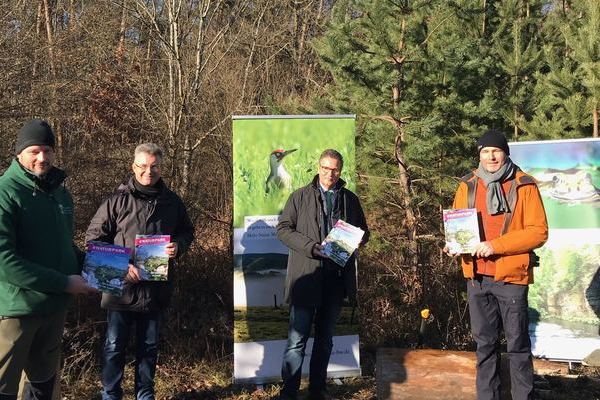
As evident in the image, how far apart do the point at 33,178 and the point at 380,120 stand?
4540mm

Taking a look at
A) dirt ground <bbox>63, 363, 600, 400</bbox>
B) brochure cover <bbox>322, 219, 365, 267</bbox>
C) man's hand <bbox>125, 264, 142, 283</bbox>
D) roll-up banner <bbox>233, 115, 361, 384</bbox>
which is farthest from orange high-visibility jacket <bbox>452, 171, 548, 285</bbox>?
man's hand <bbox>125, 264, 142, 283</bbox>

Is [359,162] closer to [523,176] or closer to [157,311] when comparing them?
[523,176]

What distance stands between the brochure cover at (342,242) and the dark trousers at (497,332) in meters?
0.93

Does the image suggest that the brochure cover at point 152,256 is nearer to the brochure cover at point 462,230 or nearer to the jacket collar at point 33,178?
the jacket collar at point 33,178

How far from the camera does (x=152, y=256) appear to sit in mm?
3861

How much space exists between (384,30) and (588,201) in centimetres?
290

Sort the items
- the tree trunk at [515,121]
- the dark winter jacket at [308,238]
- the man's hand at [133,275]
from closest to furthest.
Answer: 1. the man's hand at [133,275]
2. the dark winter jacket at [308,238]
3. the tree trunk at [515,121]

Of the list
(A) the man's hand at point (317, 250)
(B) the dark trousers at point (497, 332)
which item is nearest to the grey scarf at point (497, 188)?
(B) the dark trousers at point (497, 332)

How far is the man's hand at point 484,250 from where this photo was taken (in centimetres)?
387

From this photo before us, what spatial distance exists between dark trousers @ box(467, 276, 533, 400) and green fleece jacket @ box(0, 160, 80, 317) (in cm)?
288

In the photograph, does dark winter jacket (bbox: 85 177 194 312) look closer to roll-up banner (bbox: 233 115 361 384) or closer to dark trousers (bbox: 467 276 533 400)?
roll-up banner (bbox: 233 115 361 384)

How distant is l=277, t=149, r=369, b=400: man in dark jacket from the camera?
4.30 meters

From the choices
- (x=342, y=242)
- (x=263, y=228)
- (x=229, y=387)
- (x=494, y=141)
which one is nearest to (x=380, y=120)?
(x=263, y=228)

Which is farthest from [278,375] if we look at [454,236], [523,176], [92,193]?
[92,193]
